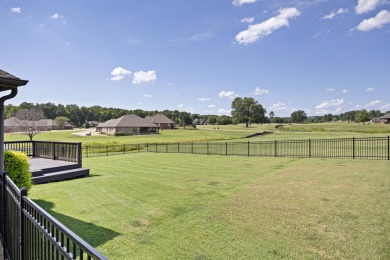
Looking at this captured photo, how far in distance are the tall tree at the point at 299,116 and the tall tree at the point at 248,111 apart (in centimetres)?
5111

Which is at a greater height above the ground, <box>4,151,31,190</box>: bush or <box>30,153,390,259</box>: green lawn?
<box>4,151,31,190</box>: bush

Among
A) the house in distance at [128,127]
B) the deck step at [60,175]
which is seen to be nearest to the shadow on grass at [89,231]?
the deck step at [60,175]

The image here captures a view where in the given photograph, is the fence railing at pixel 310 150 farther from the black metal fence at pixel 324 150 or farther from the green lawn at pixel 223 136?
the green lawn at pixel 223 136

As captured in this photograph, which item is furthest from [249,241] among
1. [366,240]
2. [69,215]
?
[69,215]

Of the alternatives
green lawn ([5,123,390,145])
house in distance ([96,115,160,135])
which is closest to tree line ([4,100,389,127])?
house in distance ([96,115,160,135])

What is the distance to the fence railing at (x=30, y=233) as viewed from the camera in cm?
199

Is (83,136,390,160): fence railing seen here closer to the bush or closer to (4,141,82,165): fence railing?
(4,141,82,165): fence railing

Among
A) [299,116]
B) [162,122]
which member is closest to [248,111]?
[162,122]

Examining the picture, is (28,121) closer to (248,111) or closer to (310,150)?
(310,150)

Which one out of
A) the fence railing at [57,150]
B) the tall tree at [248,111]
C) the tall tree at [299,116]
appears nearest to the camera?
the fence railing at [57,150]

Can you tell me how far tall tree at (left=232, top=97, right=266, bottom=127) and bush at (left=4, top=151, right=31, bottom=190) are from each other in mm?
94570

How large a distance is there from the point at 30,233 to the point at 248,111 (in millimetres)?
99779

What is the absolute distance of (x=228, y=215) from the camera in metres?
5.93

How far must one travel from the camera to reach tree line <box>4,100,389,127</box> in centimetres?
9888
